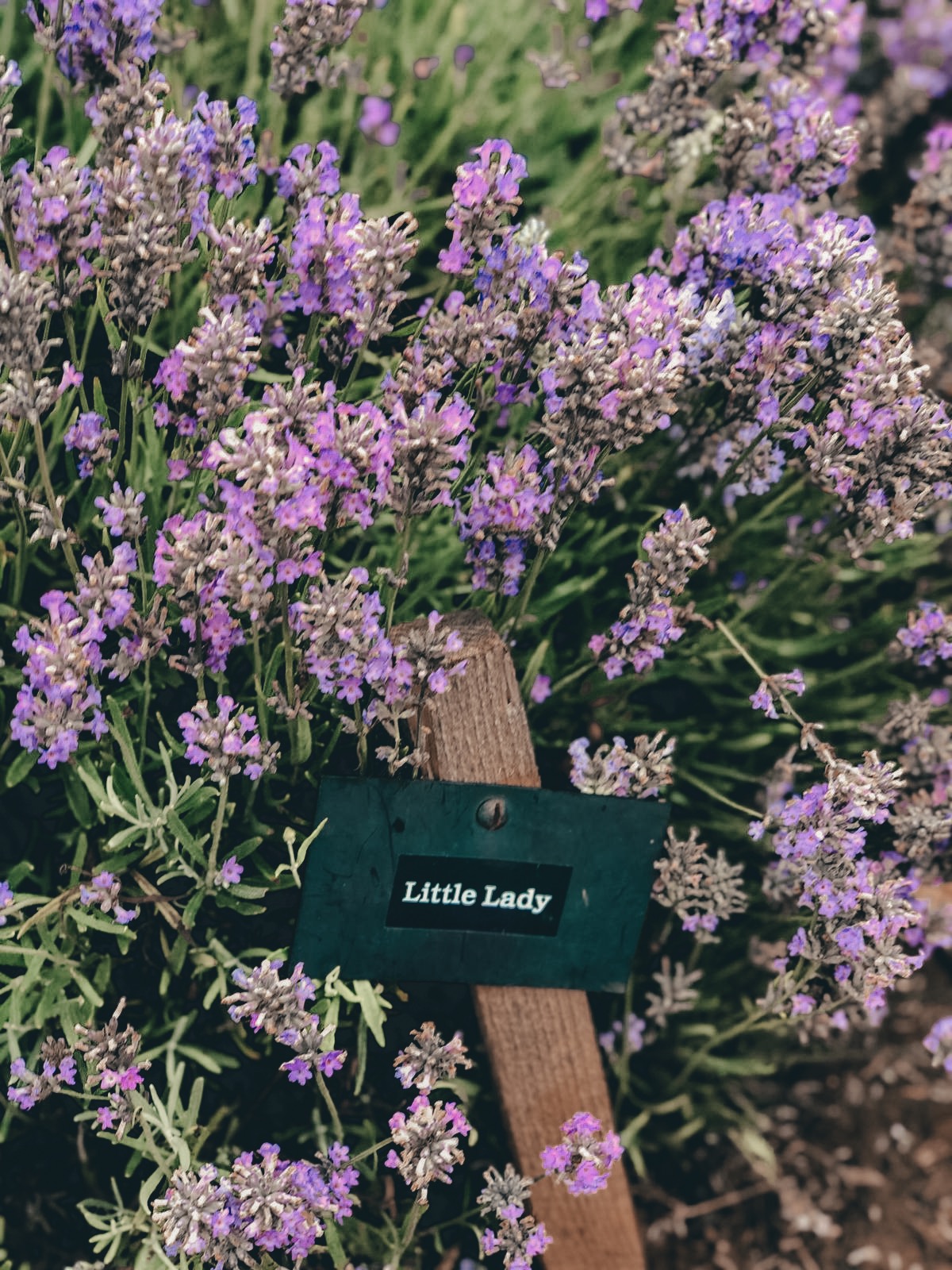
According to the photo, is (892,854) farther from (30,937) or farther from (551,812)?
(30,937)

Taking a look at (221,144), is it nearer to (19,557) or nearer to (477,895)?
(19,557)

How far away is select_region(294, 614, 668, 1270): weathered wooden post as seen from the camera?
63.4 inches

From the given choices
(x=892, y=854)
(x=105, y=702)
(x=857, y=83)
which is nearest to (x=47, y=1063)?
(x=105, y=702)

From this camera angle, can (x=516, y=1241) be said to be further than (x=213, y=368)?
Yes

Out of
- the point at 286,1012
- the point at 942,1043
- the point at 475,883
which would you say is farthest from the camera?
the point at 942,1043

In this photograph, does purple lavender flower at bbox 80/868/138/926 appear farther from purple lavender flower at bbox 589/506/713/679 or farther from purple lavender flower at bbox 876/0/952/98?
purple lavender flower at bbox 876/0/952/98

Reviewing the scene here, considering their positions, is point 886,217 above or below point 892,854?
above

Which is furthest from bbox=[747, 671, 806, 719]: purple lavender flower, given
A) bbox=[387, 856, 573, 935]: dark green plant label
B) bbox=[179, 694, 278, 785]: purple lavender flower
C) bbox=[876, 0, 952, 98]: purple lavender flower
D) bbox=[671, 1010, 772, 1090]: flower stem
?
bbox=[876, 0, 952, 98]: purple lavender flower

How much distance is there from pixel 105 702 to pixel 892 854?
4.24 ft

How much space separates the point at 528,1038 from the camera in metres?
1.79

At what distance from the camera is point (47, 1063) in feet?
5.09

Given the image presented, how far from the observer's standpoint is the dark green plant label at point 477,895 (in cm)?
164

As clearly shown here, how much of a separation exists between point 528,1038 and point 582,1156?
202 millimetres

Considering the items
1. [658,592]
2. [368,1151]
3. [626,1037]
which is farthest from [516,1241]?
[658,592]
